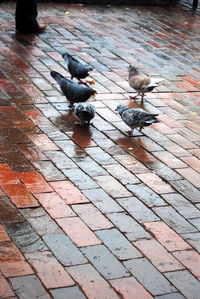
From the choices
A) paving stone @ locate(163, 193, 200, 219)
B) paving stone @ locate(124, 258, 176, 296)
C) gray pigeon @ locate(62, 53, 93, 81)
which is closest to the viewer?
paving stone @ locate(124, 258, 176, 296)

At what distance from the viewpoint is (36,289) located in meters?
4.23

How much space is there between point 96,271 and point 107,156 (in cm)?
206

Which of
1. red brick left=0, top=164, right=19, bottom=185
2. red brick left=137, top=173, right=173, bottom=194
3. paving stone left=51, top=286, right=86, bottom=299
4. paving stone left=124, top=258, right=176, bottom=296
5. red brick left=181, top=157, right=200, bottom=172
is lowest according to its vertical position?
red brick left=181, top=157, right=200, bottom=172

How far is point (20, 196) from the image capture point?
5.41 m

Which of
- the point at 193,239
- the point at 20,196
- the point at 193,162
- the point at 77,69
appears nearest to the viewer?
the point at 193,239

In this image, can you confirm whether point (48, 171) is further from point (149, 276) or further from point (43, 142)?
point (149, 276)

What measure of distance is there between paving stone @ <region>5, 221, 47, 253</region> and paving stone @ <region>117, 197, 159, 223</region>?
92cm

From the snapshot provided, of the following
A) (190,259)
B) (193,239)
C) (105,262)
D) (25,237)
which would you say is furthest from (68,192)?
(190,259)

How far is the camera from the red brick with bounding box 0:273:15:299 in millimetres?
4125

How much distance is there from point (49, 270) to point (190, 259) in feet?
3.67

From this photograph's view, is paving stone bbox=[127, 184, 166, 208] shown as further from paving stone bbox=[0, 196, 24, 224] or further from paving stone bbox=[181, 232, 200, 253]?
paving stone bbox=[0, 196, 24, 224]

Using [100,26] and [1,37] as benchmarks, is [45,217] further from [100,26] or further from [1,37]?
[100,26]

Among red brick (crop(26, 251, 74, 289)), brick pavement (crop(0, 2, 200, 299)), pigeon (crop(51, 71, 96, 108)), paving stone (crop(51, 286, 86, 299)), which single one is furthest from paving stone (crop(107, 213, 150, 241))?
pigeon (crop(51, 71, 96, 108))

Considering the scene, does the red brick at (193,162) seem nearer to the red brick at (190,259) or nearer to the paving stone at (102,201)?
the paving stone at (102,201)
